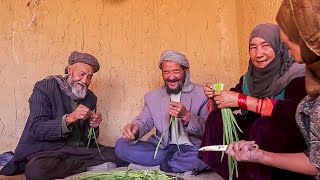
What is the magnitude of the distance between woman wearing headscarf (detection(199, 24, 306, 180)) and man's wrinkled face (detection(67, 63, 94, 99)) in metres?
1.33

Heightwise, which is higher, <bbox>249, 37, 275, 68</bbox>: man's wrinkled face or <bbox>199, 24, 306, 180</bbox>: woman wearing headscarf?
<bbox>249, 37, 275, 68</bbox>: man's wrinkled face

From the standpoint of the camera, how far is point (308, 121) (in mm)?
1958

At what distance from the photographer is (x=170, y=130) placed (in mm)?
3988

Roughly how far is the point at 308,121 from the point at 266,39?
120 cm

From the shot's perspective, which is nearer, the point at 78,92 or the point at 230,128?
the point at 230,128

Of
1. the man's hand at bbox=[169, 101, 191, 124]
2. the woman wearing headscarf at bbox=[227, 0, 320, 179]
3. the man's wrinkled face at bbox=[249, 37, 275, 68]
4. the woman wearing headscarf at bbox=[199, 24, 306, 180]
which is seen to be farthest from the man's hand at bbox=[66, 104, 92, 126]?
the woman wearing headscarf at bbox=[227, 0, 320, 179]

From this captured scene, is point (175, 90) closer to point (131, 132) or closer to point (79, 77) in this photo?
point (131, 132)

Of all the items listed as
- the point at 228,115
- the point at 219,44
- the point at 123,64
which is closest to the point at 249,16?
the point at 219,44

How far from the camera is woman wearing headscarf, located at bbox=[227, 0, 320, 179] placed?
1503 mm

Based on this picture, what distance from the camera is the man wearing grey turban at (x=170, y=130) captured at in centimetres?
379

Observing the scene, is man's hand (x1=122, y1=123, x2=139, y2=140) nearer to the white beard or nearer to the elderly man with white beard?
the elderly man with white beard

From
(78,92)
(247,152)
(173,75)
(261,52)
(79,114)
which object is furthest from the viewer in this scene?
(78,92)

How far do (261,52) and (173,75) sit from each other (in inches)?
41.8

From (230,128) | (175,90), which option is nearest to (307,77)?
(230,128)
